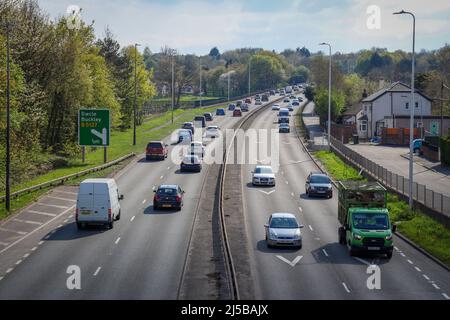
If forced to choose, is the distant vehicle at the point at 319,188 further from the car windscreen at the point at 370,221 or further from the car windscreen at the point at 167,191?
the car windscreen at the point at 370,221

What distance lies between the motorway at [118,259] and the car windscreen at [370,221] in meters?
8.11

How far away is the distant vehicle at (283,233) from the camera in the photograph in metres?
33.3

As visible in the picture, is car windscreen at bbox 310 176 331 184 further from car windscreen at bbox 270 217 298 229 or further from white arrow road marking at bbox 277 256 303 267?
white arrow road marking at bbox 277 256 303 267

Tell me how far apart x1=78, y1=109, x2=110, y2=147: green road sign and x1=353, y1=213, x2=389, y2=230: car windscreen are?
3322cm

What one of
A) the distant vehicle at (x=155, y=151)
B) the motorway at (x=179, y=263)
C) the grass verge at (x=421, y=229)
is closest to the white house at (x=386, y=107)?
the distant vehicle at (x=155, y=151)

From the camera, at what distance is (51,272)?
92.2 feet

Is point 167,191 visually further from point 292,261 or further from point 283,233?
point 292,261

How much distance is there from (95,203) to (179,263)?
894cm

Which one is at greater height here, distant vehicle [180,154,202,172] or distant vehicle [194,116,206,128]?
distant vehicle [194,116,206,128]

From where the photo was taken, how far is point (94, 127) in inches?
2424

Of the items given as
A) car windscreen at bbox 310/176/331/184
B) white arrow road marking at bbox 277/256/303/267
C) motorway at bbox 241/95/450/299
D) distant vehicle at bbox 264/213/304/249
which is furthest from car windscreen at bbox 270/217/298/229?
car windscreen at bbox 310/176/331/184

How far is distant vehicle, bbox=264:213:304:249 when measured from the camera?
33.3m

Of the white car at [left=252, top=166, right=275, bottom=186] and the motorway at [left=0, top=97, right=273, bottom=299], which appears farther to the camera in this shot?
the white car at [left=252, top=166, right=275, bottom=186]
